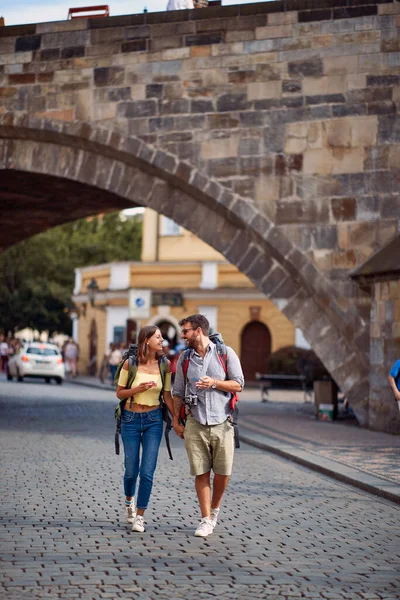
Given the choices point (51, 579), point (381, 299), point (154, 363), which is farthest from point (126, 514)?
point (381, 299)

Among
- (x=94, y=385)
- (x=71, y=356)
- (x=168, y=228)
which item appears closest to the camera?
(x=94, y=385)

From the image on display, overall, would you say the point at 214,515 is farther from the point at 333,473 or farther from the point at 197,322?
the point at 333,473

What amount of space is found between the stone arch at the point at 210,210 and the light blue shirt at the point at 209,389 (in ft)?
32.0

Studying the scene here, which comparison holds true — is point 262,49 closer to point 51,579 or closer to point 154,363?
point 154,363

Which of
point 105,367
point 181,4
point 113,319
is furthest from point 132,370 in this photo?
point 113,319

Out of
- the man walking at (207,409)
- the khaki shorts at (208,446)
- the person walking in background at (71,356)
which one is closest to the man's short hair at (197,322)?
the man walking at (207,409)

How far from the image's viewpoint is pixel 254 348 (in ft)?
143

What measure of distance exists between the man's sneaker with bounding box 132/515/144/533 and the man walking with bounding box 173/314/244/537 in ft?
1.43

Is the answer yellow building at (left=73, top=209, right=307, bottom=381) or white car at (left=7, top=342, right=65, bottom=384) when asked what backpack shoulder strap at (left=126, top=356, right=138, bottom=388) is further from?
yellow building at (left=73, top=209, right=307, bottom=381)

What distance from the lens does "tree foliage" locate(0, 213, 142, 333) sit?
64500 millimetres

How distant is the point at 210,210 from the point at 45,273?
48.3 metres

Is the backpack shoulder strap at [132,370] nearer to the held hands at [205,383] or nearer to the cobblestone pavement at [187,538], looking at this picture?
the held hands at [205,383]

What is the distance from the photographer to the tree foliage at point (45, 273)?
64.5m

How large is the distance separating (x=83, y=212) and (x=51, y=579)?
19562mm
